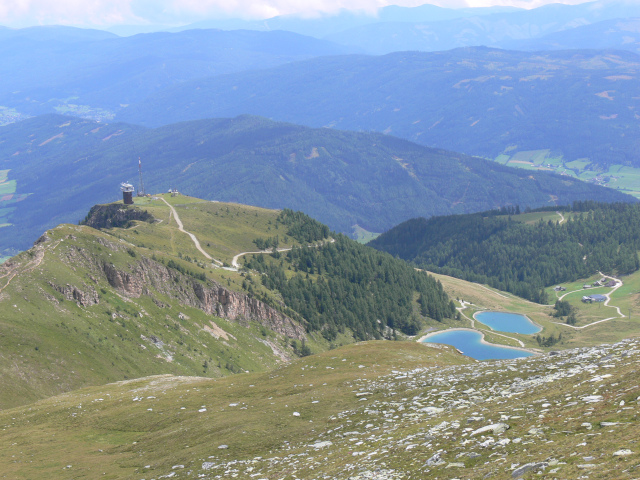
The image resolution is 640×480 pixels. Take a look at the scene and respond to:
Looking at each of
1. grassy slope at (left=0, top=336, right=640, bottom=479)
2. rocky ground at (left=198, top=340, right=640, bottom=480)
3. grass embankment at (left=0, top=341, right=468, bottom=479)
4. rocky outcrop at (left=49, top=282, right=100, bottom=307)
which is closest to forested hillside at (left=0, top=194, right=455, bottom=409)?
rocky outcrop at (left=49, top=282, right=100, bottom=307)

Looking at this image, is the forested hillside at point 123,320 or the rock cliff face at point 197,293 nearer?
the forested hillside at point 123,320

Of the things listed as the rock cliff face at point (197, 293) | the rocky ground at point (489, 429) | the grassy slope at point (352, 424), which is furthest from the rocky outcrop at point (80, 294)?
the rocky ground at point (489, 429)

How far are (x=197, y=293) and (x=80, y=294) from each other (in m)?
39.9

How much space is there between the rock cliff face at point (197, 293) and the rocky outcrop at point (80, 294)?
1096cm

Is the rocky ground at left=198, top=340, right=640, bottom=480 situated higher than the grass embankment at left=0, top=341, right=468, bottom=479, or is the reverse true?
the rocky ground at left=198, top=340, right=640, bottom=480

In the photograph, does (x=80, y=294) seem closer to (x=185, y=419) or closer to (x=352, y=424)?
(x=185, y=419)

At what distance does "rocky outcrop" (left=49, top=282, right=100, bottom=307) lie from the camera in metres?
120

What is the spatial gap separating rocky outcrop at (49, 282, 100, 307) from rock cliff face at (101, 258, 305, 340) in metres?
11.0

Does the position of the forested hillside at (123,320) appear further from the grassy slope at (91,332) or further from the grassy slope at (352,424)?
the grassy slope at (352,424)

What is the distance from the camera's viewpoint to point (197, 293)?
522ft

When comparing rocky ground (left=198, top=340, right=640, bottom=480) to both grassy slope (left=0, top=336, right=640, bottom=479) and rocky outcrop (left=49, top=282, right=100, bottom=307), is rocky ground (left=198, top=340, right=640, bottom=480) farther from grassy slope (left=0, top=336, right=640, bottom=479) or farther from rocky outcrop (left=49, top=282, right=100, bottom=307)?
rocky outcrop (left=49, top=282, right=100, bottom=307)

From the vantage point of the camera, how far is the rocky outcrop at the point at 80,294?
120125 mm

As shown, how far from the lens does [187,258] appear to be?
192 meters

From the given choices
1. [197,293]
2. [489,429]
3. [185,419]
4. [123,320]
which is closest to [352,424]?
[489,429]
